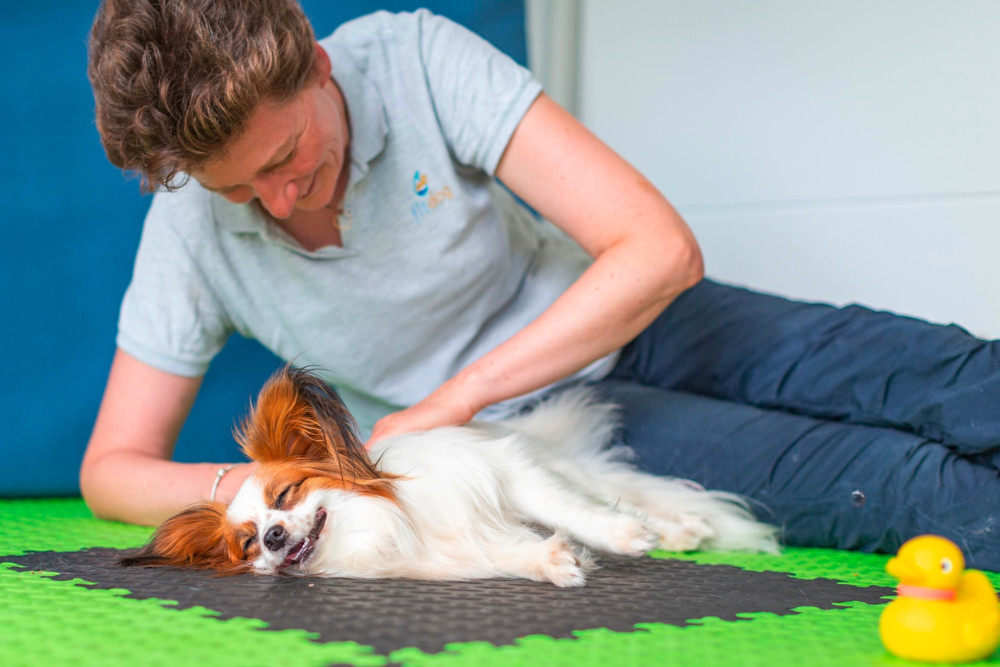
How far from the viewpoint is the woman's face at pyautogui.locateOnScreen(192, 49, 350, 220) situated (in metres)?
1.48

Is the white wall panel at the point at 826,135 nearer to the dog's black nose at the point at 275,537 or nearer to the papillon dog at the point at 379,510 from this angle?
the papillon dog at the point at 379,510

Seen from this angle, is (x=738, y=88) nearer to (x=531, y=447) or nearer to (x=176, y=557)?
(x=531, y=447)

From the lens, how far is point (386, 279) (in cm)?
188

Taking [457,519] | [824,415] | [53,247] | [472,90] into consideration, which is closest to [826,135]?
[824,415]

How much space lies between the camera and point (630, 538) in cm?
142

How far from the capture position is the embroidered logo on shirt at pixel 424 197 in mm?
1850

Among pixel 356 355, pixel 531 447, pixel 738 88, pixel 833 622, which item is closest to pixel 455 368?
pixel 356 355

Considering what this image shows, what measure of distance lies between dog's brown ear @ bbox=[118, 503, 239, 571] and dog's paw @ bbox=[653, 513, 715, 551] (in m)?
0.77

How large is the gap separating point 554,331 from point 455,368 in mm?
439

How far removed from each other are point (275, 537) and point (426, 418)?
0.32 meters

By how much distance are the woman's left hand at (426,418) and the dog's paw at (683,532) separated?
17.2 inches

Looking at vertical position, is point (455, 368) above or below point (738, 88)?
below

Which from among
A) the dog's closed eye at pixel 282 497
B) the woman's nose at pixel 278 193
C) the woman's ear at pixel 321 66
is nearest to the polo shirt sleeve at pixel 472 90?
the woman's ear at pixel 321 66

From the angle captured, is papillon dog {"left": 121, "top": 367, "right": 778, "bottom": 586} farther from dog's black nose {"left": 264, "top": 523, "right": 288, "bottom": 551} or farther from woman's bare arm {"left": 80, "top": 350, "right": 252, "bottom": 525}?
woman's bare arm {"left": 80, "top": 350, "right": 252, "bottom": 525}
